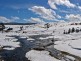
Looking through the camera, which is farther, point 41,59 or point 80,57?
point 80,57

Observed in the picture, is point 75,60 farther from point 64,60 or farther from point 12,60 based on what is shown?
point 12,60

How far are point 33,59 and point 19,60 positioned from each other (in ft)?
12.0

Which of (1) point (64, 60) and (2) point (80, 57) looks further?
(2) point (80, 57)

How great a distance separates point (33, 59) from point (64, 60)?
7.93 meters

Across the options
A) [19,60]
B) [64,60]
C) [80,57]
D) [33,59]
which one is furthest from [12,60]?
[80,57]

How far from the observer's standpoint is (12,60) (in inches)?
2071

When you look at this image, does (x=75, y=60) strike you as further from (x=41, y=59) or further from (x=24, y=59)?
(x=24, y=59)

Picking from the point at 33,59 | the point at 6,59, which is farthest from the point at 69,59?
the point at 6,59

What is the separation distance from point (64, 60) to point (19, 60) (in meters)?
11.3

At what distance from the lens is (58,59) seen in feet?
176

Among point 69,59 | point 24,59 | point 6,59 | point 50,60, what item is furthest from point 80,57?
point 6,59

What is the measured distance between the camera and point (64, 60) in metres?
52.4

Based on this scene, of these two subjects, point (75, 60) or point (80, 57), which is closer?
point (75, 60)

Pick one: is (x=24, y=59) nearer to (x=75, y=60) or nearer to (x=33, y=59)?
(x=33, y=59)
